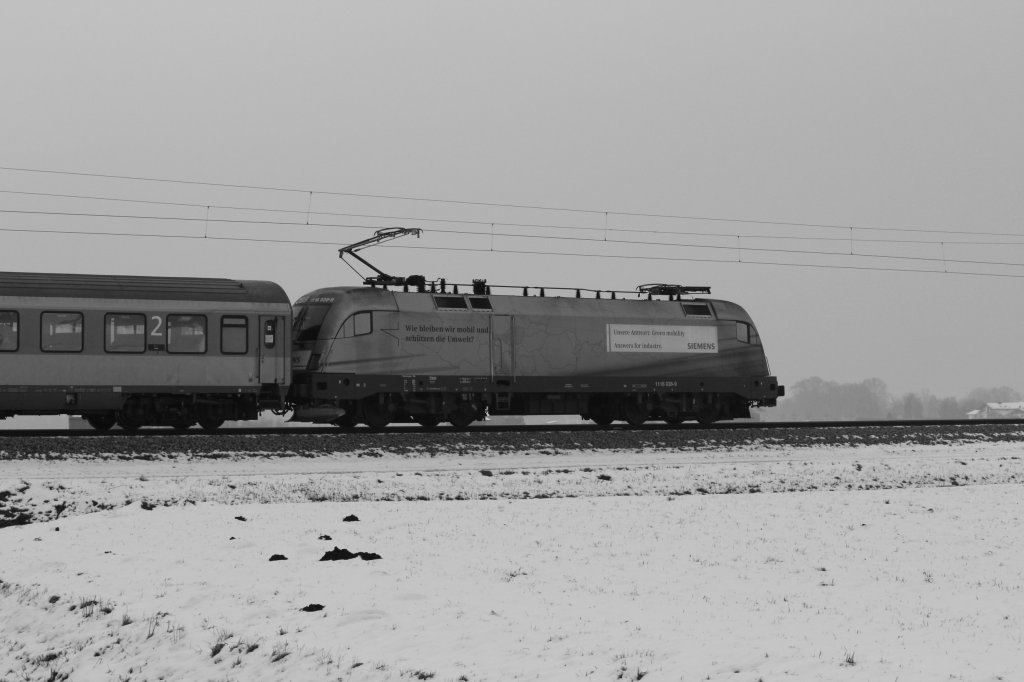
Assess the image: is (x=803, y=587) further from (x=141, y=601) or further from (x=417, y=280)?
(x=417, y=280)

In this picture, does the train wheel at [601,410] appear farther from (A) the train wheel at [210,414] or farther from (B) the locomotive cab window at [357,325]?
(A) the train wheel at [210,414]

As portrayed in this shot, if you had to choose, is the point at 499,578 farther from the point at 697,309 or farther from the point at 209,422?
the point at 697,309

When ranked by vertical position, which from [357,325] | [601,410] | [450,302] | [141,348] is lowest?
[601,410]

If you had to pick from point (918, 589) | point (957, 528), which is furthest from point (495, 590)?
point (957, 528)

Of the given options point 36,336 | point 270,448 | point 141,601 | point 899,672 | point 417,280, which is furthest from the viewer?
point 417,280

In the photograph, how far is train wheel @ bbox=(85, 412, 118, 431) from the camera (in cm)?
2882

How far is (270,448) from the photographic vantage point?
79.6 feet

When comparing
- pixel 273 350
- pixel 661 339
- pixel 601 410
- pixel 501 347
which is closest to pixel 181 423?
pixel 273 350

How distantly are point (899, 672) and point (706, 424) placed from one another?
25.9 m

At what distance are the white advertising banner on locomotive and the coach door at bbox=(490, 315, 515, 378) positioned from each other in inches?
120

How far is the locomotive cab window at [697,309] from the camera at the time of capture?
34.6 metres

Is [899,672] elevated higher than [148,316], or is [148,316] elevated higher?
[148,316]

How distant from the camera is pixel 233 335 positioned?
28.4 m

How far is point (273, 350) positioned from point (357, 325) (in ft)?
7.38
